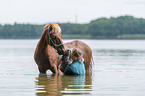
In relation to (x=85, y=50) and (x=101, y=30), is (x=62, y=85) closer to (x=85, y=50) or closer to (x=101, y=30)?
(x=85, y=50)

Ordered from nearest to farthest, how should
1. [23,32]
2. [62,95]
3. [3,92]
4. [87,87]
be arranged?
[62,95] → [3,92] → [87,87] → [23,32]

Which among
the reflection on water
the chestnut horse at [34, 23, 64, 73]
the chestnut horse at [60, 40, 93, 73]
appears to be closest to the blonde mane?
the chestnut horse at [34, 23, 64, 73]

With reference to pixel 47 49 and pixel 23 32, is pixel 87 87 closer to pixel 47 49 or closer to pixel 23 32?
pixel 47 49

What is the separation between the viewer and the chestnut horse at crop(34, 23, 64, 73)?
33.0ft

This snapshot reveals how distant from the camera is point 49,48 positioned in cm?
1089

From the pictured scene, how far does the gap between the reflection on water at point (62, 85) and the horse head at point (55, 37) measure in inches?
36.8

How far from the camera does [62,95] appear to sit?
7469 millimetres

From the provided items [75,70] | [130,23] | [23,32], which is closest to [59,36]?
[75,70]

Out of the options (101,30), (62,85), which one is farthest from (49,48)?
(101,30)

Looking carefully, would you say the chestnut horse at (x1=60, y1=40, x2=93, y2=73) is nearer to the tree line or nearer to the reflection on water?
the reflection on water

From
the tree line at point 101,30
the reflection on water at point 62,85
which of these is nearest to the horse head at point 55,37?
the reflection on water at point 62,85

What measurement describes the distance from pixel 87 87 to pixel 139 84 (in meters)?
1.58

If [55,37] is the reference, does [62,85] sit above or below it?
below

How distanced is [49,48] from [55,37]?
3.06 feet
